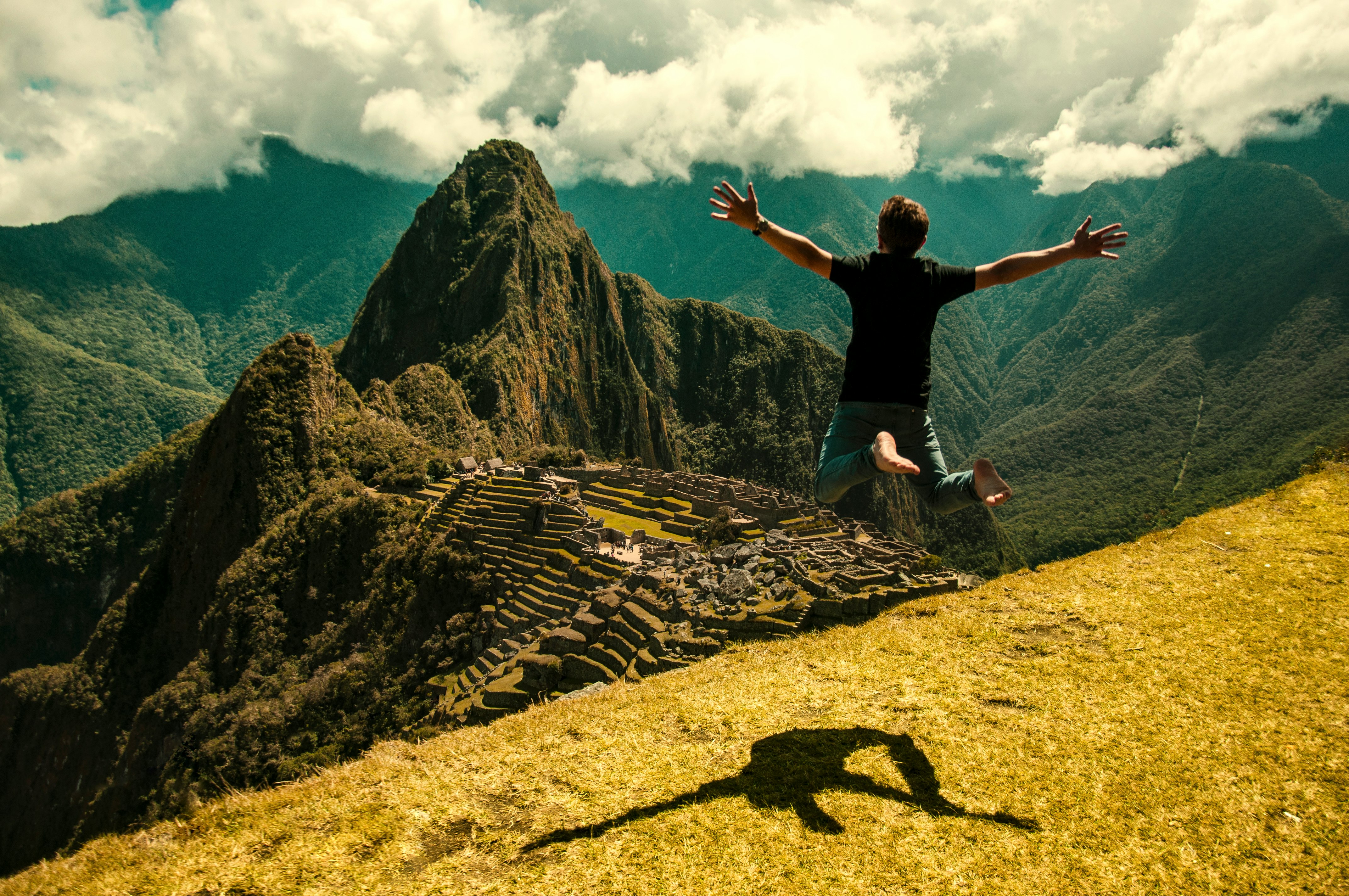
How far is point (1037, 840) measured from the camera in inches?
123

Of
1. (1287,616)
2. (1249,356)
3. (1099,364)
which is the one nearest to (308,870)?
(1287,616)

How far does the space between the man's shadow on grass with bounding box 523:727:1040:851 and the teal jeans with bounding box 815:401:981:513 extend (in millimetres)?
1542

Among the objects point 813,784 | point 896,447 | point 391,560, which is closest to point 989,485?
point 896,447

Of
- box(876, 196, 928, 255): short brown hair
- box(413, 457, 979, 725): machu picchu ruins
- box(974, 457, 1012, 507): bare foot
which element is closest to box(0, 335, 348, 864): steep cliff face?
box(413, 457, 979, 725): machu picchu ruins

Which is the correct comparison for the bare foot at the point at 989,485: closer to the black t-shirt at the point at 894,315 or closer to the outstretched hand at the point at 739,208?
the black t-shirt at the point at 894,315

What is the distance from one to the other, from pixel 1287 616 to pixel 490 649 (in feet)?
76.5

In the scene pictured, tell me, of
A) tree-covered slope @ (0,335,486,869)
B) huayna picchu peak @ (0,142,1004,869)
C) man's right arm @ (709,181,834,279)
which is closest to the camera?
man's right arm @ (709,181,834,279)

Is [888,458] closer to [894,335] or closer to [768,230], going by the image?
[894,335]

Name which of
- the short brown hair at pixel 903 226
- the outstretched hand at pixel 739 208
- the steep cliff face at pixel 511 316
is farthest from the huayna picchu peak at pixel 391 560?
the short brown hair at pixel 903 226

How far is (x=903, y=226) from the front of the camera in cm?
469

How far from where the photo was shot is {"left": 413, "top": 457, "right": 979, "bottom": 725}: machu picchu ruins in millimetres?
11438

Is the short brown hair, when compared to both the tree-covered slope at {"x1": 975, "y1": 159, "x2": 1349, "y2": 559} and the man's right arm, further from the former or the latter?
the tree-covered slope at {"x1": 975, "y1": 159, "x2": 1349, "y2": 559}

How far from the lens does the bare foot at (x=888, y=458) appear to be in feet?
13.4

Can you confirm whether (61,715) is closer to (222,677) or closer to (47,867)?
(222,677)
